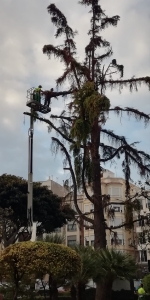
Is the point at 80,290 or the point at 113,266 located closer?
the point at 113,266

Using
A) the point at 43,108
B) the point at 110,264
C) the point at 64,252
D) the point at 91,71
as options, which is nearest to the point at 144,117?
the point at 91,71

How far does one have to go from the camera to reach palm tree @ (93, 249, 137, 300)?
14438 millimetres

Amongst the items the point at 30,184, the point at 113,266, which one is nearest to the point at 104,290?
the point at 113,266

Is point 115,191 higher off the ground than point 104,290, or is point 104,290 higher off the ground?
point 115,191

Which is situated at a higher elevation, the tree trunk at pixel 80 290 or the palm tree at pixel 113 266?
the palm tree at pixel 113 266

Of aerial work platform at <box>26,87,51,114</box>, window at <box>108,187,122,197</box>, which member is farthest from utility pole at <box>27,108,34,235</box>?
window at <box>108,187,122,197</box>

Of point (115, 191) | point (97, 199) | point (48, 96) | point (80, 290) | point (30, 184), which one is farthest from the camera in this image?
point (115, 191)

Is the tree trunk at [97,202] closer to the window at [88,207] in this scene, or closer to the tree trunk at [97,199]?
the tree trunk at [97,199]

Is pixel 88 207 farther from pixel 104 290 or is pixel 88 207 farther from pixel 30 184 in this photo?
pixel 30 184

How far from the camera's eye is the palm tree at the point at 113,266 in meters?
14.4

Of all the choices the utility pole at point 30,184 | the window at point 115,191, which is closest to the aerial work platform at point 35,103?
the utility pole at point 30,184

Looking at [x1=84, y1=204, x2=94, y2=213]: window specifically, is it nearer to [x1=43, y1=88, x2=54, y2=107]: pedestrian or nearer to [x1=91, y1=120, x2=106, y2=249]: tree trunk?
[x1=91, y1=120, x2=106, y2=249]: tree trunk

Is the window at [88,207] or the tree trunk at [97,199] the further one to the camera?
the window at [88,207]

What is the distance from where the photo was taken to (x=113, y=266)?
1458 centimetres
